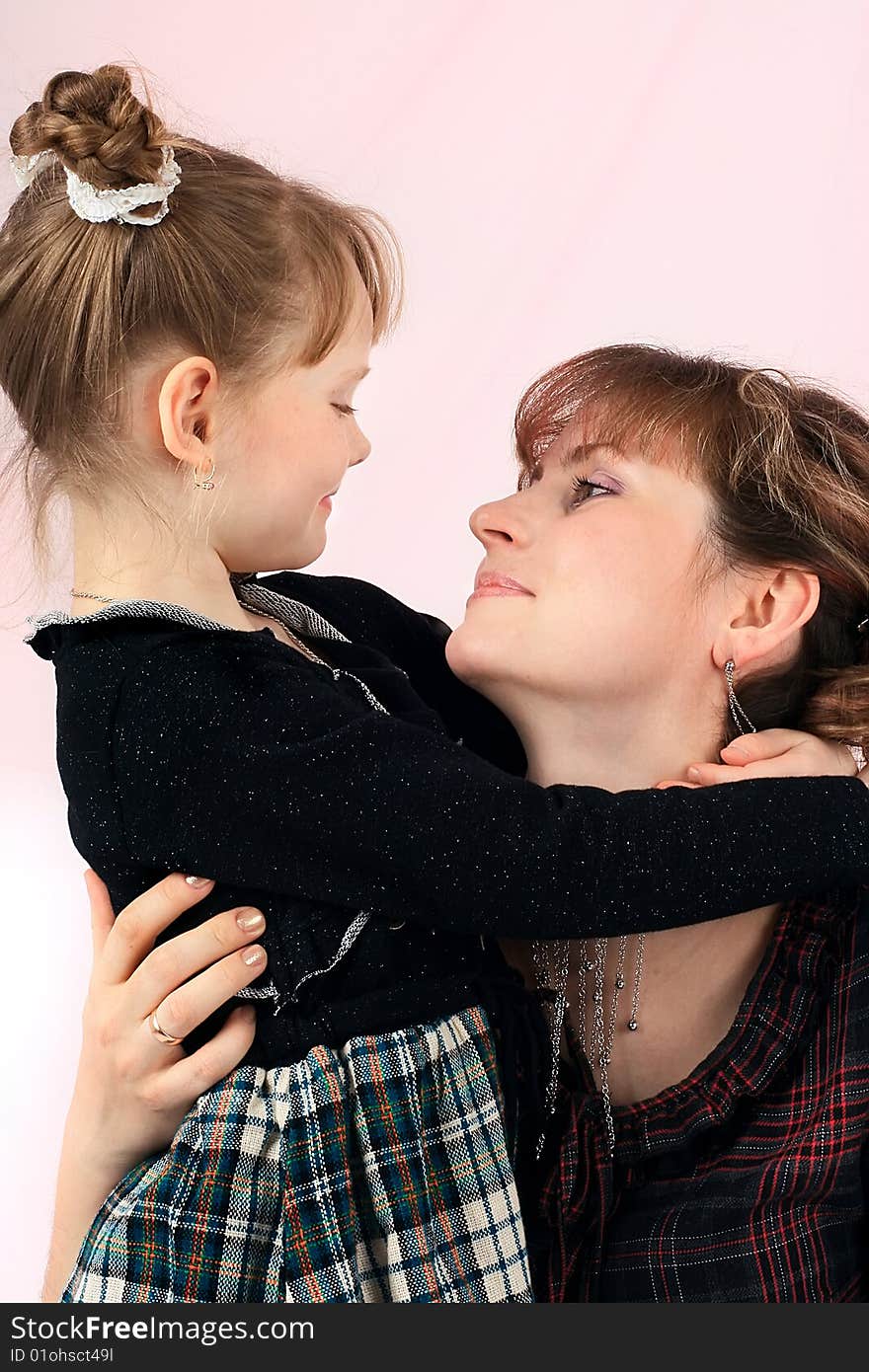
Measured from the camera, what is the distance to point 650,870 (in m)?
1.59

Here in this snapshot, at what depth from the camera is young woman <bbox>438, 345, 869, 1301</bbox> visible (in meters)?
1.79

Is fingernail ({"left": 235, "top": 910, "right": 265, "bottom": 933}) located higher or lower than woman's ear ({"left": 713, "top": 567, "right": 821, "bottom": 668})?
lower

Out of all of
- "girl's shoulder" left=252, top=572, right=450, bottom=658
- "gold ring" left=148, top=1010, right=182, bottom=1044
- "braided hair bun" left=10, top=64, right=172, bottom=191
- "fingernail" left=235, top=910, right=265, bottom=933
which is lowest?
"gold ring" left=148, top=1010, right=182, bottom=1044

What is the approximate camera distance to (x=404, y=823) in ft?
5.16

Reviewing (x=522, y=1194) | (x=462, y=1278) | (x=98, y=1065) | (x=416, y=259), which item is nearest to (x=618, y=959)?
(x=522, y=1194)

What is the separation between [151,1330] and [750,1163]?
0.73 metres

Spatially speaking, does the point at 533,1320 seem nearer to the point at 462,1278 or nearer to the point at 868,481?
the point at 462,1278

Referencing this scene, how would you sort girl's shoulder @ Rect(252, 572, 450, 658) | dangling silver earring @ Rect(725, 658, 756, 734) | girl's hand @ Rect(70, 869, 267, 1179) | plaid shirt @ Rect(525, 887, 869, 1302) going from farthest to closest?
girl's shoulder @ Rect(252, 572, 450, 658)
dangling silver earring @ Rect(725, 658, 756, 734)
plaid shirt @ Rect(525, 887, 869, 1302)
girl's hand @ Rect(70, 869, 267, 1179)

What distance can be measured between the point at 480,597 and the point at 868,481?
0.56 m

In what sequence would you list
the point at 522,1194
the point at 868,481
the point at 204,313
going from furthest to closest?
the point at 868,481 < the point at 522,1194 < the point at 204,313

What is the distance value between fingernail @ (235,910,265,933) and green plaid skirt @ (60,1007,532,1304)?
15cm

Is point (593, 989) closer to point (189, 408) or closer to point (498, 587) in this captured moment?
point (498, 587)

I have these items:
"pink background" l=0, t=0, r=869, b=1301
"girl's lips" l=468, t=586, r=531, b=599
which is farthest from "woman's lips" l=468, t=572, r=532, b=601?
"pink background" l=0, t=0, r=869, b=1301

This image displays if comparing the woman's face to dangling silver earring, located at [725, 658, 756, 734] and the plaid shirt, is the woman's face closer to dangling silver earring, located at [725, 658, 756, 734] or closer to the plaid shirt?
dangling silver earring, located at [725, 658, 756, 734]
